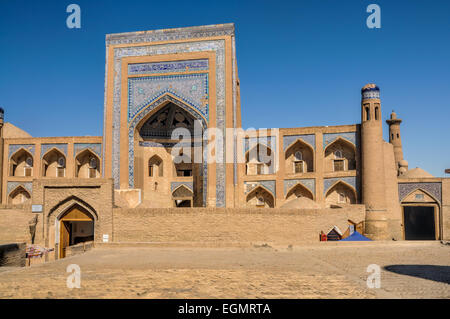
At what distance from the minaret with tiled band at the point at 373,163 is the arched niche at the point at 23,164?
17086 mm

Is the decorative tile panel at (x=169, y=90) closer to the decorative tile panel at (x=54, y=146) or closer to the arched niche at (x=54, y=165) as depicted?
the decorative tile panel at (x=54, y=146)

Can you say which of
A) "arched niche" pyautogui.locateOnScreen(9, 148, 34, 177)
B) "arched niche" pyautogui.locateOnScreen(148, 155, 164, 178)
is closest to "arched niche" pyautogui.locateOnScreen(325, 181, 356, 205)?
"arched niche" pyautogui.locateOnScreen(148, 155, 164, 178)

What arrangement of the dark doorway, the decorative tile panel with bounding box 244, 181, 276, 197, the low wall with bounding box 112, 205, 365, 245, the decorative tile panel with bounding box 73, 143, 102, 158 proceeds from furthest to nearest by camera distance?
the dark doorway, the decorative tile panel with bounding box 73, 143, 102, 158, the decorative tile panel with bounding box 244, 181, 276, 197, the low wall with bounding box 112, 205, 365, 245

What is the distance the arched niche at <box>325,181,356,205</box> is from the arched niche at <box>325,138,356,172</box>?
3.13 feet

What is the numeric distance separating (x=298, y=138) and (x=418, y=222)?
11034 mm

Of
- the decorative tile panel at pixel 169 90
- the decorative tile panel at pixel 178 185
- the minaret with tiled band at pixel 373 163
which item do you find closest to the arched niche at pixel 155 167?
the decorative tile panel at pixel 178 185

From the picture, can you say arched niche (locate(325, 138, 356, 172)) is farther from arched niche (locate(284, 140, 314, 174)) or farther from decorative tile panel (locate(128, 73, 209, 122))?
decorative tile panel (locate(128, 73, 209, 122))

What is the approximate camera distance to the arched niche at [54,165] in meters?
22.1

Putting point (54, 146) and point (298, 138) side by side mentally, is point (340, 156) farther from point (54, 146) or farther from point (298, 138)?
point (54, 146)

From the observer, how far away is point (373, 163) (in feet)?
58.4

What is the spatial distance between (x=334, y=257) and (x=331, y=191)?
10185mm

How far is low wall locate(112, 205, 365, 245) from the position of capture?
42.6ft

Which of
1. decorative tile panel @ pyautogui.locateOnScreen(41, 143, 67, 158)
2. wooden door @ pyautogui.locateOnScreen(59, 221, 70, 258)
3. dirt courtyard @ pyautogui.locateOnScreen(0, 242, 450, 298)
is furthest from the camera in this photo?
decorative tile panel @ pyautogui.locateOnScreen(41, 143, 67, 158)
